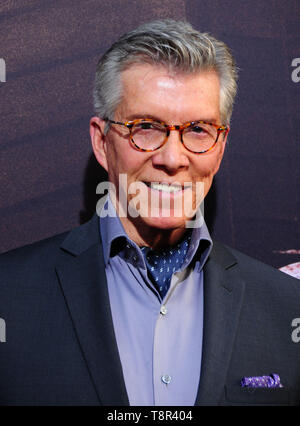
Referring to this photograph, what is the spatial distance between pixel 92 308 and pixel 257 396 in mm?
564

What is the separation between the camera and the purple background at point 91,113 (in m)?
2.02

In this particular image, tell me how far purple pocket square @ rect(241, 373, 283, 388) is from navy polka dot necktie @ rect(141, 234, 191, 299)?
0.36 m

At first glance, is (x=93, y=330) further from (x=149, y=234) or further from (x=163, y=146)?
(x=163, y=146)

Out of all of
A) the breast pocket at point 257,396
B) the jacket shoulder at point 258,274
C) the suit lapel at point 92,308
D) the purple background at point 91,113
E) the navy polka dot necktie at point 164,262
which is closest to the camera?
the suit lapel at point 92,308

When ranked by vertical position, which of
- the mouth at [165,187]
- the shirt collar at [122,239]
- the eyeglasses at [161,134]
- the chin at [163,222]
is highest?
the eyeglasses at [161,134]

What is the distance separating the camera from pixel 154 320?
1624mm

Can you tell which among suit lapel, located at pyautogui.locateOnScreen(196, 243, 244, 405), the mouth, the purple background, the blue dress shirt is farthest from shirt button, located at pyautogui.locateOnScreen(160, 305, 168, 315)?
the purple background

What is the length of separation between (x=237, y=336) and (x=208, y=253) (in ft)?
0.91

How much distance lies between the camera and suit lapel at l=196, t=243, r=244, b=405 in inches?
61.1

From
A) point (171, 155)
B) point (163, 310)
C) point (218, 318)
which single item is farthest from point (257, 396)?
point (171, 155)

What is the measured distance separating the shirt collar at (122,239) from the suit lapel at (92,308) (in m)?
0.03

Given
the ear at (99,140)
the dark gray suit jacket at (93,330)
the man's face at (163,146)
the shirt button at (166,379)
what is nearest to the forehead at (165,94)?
the man's face at (163,146)

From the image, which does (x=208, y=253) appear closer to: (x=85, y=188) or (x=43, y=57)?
(x=85, y=188)

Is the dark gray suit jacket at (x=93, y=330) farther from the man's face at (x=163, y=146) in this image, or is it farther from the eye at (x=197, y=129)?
the eye at (x=197, y=129)
